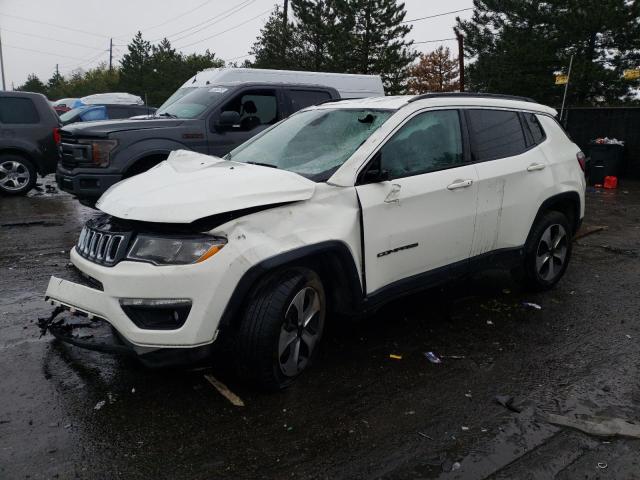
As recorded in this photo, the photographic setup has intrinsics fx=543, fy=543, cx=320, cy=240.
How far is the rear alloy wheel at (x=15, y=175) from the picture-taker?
10.0 metres

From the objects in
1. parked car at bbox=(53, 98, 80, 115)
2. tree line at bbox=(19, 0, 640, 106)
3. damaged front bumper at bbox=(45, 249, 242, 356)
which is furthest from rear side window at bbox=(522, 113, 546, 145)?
parked car at bbox=(53, 98, 80, 115)

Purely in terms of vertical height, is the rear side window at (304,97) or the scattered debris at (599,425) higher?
the rear side window at (304,97)

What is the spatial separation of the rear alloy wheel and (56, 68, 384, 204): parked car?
3.23m

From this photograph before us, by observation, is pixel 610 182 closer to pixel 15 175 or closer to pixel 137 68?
pixel 15 175

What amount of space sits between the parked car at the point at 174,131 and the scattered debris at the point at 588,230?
13.8ft

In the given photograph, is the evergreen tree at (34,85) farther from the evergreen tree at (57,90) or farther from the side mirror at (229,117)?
the side mirror at (229,117)

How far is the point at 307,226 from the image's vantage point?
3.20 meters

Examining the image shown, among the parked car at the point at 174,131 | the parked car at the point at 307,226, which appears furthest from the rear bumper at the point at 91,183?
Answer: the parked car at the point at 307,226

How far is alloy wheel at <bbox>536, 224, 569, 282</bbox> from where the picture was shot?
4.96 meters

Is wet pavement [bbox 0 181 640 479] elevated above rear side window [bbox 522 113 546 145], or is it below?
below

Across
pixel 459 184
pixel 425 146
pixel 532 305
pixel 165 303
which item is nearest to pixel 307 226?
pixel 165 303

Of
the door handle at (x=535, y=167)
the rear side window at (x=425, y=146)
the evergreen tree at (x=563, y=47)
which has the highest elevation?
the evergreen tree at (x=563, y=47)

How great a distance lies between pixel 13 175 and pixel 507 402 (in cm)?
994

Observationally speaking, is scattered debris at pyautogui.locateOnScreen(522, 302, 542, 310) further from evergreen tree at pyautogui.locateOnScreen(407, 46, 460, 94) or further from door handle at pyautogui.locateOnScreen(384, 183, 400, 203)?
evergreen tree at pyautogui.locateOnScreen(407, 46, 460, 94)
